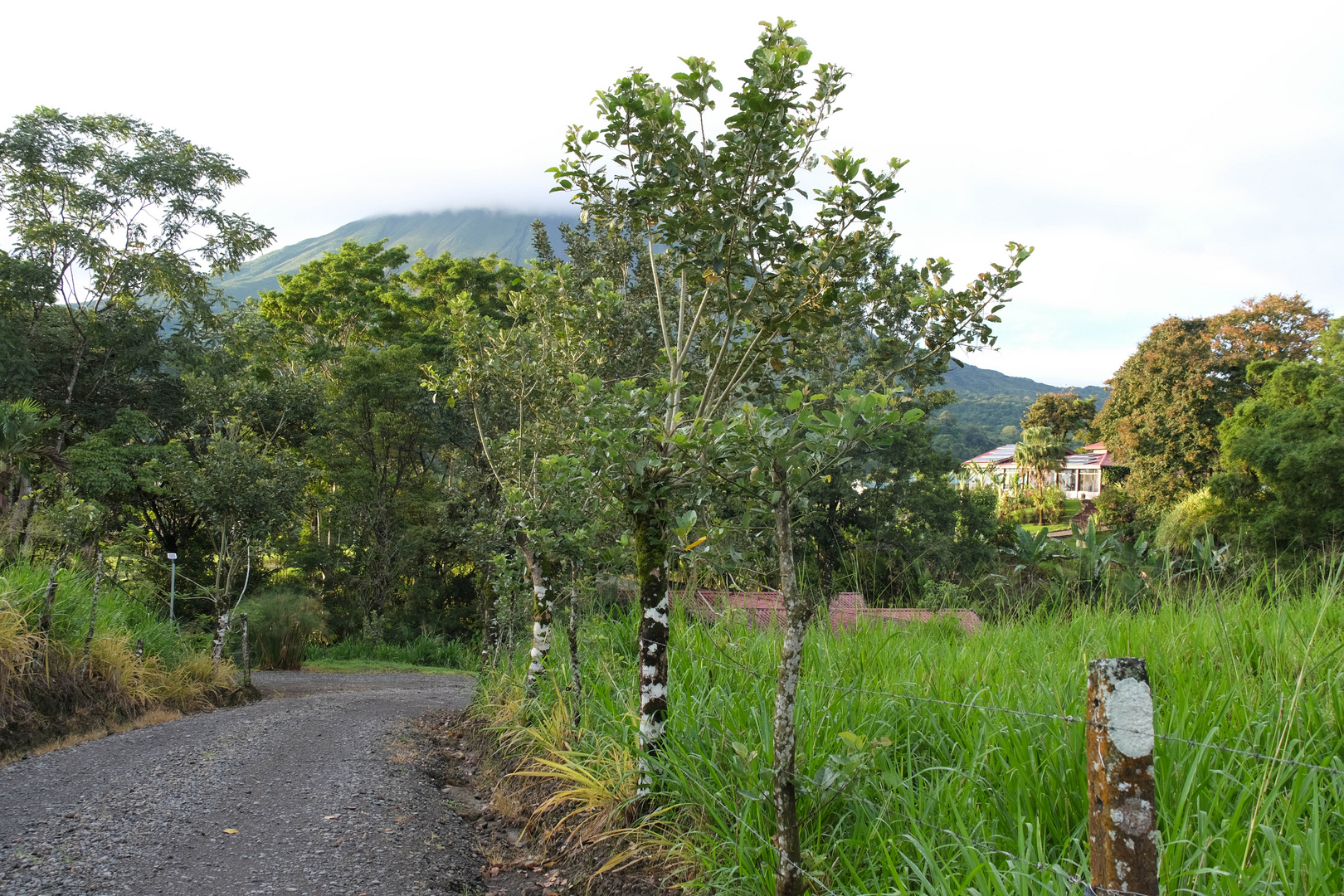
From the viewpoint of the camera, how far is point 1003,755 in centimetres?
275

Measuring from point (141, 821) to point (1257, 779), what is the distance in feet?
18.7

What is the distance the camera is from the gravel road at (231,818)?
153 inches

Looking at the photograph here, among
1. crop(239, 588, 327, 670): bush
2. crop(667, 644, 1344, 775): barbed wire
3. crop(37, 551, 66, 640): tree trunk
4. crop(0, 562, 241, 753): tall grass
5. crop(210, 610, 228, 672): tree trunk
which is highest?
crop(667, 644, 1344, 775): barbed wire

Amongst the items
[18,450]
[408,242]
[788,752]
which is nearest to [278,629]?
[18,450]

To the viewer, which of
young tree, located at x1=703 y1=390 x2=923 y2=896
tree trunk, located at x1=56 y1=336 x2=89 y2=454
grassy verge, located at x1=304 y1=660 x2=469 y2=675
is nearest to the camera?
young tree, located at x1=703 y1=390 x2=923 y2=896

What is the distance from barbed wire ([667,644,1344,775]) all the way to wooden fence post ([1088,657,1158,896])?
0.07ft

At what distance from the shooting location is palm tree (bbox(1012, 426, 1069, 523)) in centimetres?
4953

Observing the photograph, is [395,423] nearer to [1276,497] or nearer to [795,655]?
[795,655]

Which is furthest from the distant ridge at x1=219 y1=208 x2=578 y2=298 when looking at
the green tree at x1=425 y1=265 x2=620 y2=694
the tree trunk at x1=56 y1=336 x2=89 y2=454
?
the green tree at x1=425 y1=265 x2=620 y2=694

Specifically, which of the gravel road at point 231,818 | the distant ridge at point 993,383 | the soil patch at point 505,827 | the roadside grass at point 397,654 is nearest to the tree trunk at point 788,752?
the soil patch at point 505,827

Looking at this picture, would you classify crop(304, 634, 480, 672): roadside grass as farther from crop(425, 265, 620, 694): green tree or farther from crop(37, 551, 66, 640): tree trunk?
crop(425, 265, 620, 694): green tree

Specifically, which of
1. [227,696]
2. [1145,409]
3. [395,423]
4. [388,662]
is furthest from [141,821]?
[1145,409]

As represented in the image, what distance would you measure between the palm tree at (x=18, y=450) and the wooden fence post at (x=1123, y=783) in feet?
54.2

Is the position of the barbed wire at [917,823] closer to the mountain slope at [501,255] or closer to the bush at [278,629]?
the bush at [278,629]
